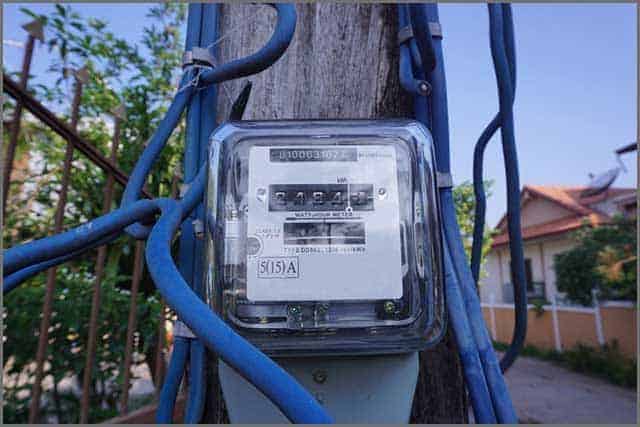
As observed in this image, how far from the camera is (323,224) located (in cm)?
50

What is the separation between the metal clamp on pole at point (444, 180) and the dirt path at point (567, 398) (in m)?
4.91

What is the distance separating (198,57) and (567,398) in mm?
6602

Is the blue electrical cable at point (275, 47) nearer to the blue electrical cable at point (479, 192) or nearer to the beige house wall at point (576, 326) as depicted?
the blue electrical cable at point (479, 192)

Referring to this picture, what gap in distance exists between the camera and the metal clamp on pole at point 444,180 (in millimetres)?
597

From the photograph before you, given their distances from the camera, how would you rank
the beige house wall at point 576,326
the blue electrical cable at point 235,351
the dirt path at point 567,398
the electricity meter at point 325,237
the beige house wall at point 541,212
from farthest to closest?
the beige house wall at point 541,212 → the beige house wall at point 576,326 → the dirt path at point 567,398 → the electricity meter at point 325,237 → the blue electrical cable at point 235,351

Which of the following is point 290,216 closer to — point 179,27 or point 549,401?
point 179,27

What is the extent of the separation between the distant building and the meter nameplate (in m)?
10.4

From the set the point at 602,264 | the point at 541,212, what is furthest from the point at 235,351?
the point at 541,212

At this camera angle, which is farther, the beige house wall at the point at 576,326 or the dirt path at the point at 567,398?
the beige house wall at the point at 576,326

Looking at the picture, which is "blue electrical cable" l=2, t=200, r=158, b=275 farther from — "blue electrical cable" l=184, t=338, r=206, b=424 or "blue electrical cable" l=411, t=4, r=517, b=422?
"blue electrical cable" l=411, t=4, r=517, b=422

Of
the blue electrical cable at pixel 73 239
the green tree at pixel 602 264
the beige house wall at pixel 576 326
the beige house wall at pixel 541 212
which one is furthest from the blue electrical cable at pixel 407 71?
the beige house wall at pixel 541 212

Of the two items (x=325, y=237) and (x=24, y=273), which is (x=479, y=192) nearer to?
(x=325, y=237)

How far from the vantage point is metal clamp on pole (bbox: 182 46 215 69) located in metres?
0.64

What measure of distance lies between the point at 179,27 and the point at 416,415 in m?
3.75
